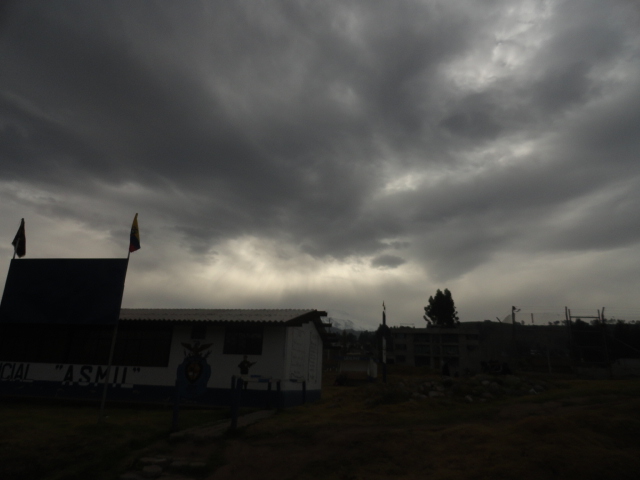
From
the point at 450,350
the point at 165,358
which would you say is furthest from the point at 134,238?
the point at 450,350

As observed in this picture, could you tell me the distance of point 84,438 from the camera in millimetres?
10523

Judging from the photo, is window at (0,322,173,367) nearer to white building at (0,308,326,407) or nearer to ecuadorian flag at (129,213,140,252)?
white building at (0,308,326,407)

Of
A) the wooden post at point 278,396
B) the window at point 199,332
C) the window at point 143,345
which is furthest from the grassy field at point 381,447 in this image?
the window at point 143,345

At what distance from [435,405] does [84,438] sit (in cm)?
1301

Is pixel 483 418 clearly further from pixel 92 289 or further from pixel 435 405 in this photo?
pixel 92 289

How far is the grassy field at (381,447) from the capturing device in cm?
771

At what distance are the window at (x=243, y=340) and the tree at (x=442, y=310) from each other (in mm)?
68125

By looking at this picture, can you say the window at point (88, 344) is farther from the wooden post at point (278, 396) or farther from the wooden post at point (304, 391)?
the wooden post at point (304, 391)

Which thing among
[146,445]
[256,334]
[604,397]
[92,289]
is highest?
[92,289]

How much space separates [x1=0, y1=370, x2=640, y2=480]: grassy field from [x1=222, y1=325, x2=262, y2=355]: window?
19.6ft

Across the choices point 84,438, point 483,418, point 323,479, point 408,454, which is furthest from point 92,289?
point 483,418

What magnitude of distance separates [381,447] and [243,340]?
11.2 m

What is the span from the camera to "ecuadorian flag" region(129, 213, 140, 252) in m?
14.1

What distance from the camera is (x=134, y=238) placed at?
14.2 meters
